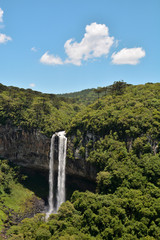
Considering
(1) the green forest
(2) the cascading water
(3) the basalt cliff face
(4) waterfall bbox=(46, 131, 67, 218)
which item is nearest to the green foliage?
(1) the green forest

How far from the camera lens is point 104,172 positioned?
26.3 meters

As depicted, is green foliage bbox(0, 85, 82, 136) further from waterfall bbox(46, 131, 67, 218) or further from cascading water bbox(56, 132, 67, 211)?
cascading water bbox(56, 132, 67, 211)

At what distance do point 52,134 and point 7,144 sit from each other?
11.3 m

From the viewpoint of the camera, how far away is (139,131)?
97.2 feet

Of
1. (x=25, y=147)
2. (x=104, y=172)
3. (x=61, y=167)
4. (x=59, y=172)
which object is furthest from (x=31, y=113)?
(x=104, y=172)

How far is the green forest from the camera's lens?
61.8 feet

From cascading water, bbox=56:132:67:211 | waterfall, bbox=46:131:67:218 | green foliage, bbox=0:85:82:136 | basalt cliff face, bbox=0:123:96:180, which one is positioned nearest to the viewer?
waterfall, bbox=46:131:67:218

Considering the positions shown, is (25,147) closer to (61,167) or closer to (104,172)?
(61,167)

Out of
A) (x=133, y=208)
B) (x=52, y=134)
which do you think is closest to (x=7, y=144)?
(x=52, y=134)

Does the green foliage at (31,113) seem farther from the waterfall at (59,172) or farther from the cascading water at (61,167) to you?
the cascading water at (61,167)

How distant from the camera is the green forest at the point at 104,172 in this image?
1884cm

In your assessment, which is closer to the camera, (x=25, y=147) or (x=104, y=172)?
(x=104, y=172)

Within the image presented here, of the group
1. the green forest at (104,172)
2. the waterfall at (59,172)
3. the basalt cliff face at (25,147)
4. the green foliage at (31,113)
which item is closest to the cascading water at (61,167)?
the waterfall at (59,172)

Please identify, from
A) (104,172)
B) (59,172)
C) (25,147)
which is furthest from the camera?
(25,147)
